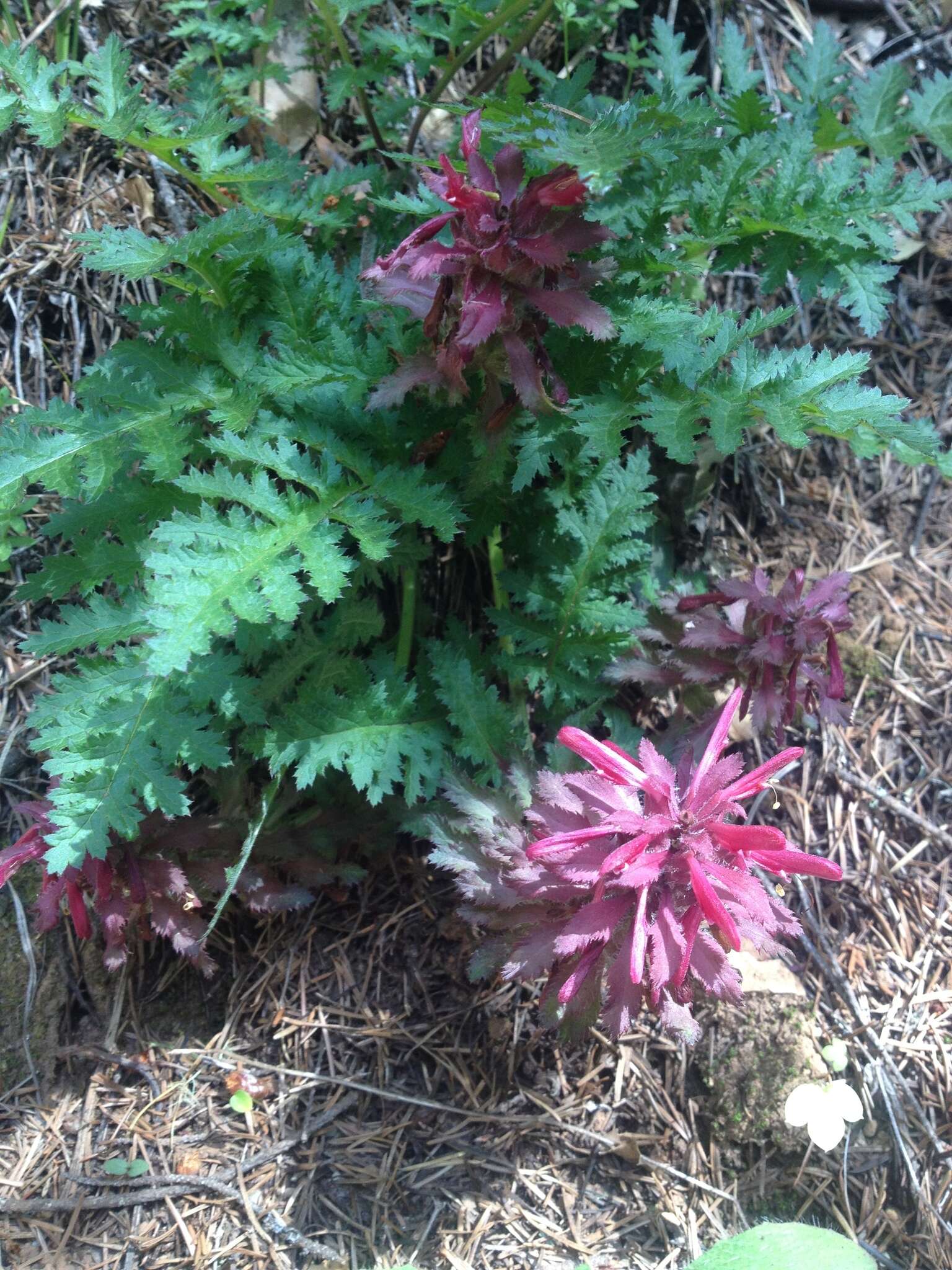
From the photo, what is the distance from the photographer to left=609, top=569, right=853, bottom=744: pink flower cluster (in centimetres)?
202

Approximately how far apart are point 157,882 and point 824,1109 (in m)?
1.52

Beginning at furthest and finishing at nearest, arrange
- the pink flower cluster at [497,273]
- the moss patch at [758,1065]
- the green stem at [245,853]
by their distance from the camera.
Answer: the moss patch at [758,1065] < the green stem at [245,853] < the pink flower cluster at [497,273]

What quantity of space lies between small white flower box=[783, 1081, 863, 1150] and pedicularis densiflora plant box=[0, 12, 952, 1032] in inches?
20.9

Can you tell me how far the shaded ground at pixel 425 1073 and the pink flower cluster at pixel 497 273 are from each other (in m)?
1.16

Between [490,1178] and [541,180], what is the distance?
2.04 m

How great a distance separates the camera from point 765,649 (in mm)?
2004

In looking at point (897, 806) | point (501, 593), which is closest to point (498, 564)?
point (501, 593)

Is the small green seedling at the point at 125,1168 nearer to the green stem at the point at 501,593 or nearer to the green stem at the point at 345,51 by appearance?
the green stem at the point at 501,593

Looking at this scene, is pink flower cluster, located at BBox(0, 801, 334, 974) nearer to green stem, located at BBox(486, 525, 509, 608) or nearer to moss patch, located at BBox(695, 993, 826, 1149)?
green stem, located at BBox(486, 525, 509, 608)

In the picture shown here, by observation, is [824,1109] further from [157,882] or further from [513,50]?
[513,50]

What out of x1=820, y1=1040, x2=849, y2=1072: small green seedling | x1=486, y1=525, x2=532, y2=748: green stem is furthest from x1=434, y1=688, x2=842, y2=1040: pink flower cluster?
x1=820, y1=1040, x2=849, y2=1072: small green seedling

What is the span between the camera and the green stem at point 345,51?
2.21m

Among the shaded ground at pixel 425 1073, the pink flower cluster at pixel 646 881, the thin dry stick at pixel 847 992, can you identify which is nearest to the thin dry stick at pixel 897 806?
the shaded ground at pixel 425 1073

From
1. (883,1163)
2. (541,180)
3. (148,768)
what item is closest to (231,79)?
(541,180)
